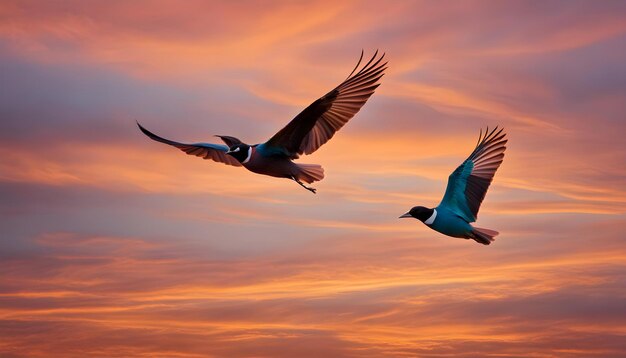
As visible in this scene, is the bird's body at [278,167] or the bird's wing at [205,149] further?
the bird's wing at [205,149]

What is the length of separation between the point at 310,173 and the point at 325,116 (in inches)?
52.6

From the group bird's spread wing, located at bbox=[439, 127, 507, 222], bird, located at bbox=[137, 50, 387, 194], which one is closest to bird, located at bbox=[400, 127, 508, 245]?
bird's spread wing, located at bbox=[439, 127, 507, 222]

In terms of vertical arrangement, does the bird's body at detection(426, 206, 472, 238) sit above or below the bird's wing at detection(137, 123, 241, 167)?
below

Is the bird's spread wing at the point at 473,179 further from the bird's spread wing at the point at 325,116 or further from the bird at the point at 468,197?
the bird's spread wing at the point at 325,116

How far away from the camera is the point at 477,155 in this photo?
20.3 m

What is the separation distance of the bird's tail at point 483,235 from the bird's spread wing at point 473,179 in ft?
1.58

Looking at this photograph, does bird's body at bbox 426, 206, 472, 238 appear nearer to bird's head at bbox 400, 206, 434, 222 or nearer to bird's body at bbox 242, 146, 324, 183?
bird's head at bbox 400, 206, 434, 222

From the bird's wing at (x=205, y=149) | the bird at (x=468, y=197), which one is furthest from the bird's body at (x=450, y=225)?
the bird's wing at (x=205, y=149)

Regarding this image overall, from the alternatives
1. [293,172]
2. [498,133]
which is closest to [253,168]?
[293,172]

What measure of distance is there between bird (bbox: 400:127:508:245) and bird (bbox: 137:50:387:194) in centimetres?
232

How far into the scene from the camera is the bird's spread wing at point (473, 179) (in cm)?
1950

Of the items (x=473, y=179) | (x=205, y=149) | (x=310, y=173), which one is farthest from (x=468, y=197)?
(x=205, y=149)

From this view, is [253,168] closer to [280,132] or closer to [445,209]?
[280,132]

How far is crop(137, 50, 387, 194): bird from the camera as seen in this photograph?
17969mm
